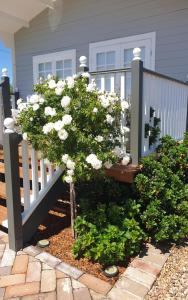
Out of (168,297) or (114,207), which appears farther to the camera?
(114,207)

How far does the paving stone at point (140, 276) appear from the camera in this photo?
236 centimetres

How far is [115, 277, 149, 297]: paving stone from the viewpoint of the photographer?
2.24 m

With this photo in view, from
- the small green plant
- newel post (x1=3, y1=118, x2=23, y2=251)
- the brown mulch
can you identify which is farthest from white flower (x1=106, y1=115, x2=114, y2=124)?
the brown mulch

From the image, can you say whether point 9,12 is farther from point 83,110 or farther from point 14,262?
point 14,262

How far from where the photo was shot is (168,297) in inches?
88.7

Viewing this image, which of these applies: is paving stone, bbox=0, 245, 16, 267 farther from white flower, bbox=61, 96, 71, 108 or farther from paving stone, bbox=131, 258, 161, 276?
white flower, bbox=61, 96, 71, 108

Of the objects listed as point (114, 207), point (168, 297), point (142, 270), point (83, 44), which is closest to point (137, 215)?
point (114, 207)

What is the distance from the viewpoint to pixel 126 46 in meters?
5.76

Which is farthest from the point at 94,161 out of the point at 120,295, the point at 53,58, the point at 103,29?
the point at 53,58

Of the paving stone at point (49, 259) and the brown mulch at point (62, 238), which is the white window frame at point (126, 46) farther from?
the paving stone at point (49, 259)

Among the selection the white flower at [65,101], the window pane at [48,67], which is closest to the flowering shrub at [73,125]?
the white flower at [65,101]

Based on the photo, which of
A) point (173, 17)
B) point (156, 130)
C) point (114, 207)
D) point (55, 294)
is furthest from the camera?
point (173, 17)

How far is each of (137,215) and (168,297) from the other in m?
1.01

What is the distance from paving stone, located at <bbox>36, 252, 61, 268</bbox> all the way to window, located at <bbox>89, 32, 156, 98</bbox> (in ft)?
11.0
